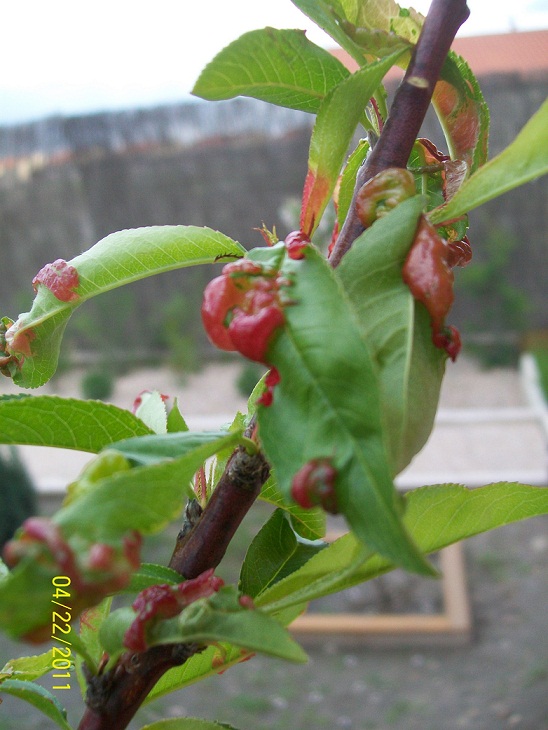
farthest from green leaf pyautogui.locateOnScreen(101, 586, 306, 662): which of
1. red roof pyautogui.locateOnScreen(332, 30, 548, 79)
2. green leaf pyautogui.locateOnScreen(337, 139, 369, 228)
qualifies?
red roof pyautogui.locateOnScreen(332, 30, 548, 79)

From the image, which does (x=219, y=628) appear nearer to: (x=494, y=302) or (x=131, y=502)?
(x=131, y=502)

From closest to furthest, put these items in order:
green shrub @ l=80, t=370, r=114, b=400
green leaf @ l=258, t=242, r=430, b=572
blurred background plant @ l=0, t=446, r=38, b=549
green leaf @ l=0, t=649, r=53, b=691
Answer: green leaf @ l=258, t=242, r=430, b=572
green leaf @ l=0, t=649, r=53, b=691
blurred background plant @ l=0, t=446, r=38, b=549
green shrub @ l=80, t=370, r=114, b=400

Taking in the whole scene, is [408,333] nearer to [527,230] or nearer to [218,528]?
[218,528]

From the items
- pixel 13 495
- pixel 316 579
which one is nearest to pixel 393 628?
pixel 13 495

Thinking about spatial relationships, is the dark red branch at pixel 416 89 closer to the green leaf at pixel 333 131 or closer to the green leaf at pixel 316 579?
the green leaf at pixel 333 131

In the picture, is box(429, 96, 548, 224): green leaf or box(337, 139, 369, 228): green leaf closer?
box(429, 96, 548, 224): green leaf

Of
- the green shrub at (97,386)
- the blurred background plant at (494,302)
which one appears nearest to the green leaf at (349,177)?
the green shrub at (97,386)

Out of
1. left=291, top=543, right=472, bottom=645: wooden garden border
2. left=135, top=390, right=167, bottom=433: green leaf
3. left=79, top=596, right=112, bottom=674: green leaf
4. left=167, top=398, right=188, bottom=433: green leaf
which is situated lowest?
left=291, top=543, right=472, bottom=645: wooden garden border
